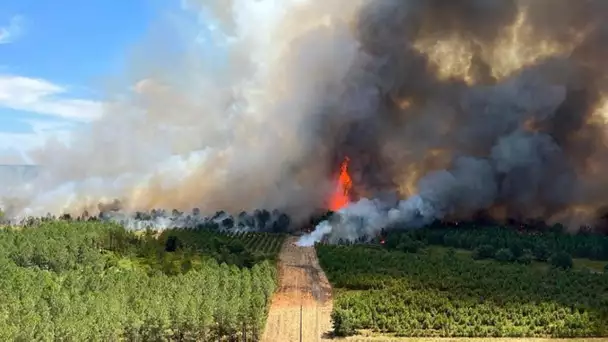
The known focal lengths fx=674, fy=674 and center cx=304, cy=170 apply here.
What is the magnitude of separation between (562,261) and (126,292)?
6692 cm

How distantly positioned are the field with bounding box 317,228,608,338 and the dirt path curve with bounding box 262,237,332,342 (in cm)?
184

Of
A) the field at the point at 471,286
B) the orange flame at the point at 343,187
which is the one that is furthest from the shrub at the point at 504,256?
the orange flame at the point at 343,187

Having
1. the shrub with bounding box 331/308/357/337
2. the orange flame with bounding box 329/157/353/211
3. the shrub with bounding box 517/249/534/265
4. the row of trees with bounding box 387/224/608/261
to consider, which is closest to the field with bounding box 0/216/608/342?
the shrub with bounding box 331/308/357/337

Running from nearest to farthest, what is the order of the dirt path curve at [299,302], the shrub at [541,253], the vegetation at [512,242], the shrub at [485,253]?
the dirt path curve at [299,302], the vegetation at [512,242], the shrub at [541,253], the shrub at [485,253]

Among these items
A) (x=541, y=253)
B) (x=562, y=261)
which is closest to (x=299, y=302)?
(x=562, y=261)

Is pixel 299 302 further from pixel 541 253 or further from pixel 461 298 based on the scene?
pixel 541 253

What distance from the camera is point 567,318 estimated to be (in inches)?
2680

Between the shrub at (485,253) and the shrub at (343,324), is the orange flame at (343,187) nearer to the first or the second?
the shrub at (485,253)

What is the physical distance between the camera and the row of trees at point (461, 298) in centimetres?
6619

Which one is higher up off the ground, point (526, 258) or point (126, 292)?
point (526, 258)

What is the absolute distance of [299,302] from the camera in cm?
7681

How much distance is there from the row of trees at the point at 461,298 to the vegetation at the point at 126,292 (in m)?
10.5

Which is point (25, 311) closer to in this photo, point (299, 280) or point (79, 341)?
point (79, 341)

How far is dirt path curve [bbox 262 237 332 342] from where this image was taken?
64875mm
